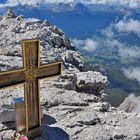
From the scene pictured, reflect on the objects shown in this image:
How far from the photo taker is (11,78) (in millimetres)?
17438

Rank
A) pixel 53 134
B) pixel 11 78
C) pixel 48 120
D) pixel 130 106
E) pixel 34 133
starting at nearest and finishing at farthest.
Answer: pixel 11 78 < pixel 34 133 < pixel 53 134 < pixel 48 120 < pixel 130 106

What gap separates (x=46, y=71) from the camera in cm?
1853

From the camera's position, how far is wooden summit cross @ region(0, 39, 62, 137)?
1739cm

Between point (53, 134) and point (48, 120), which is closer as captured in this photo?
point (53, 134)

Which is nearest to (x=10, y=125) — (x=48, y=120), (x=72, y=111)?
(x=48, y=120)

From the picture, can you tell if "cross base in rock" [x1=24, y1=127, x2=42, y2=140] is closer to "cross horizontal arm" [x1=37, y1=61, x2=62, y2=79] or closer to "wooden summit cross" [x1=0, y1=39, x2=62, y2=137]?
"wooden summit cross" [x1=0, y1=39, x2=62, y2=137]

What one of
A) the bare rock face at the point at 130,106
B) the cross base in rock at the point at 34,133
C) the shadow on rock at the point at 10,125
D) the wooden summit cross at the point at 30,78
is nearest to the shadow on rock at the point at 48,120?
the cross base in rock at the point at 34,133

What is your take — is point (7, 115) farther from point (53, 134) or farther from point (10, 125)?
point (53, 134)

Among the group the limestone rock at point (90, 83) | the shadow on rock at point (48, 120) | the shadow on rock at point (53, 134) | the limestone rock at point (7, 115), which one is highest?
the limestone rock at point (7, 115)

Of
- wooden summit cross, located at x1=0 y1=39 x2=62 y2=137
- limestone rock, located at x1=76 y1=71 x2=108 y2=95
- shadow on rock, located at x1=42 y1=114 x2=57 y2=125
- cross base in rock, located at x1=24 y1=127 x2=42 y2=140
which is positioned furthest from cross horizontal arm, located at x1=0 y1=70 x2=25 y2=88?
limestone rock, located at x1=76 y1=71 x2=108 y2=95

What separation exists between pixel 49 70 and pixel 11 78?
1908 millimetres

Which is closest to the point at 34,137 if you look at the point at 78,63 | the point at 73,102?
the point at 73,102

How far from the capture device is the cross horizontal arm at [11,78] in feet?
Result: 56.4

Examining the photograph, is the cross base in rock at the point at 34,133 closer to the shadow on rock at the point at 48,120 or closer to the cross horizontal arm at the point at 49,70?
the shadow on rock at the point at 48,120
